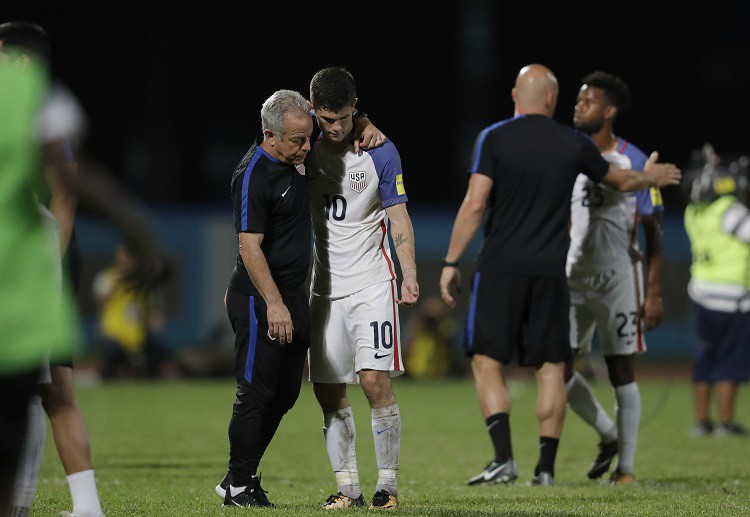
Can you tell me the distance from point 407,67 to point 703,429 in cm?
2362

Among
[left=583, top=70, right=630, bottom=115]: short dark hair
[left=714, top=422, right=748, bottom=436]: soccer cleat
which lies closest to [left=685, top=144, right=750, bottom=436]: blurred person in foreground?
[left=714, top=422, right=748, bottom=436]: soccer cleat

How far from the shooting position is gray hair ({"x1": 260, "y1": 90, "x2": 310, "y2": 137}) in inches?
236

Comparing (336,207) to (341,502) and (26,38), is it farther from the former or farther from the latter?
(26,38)

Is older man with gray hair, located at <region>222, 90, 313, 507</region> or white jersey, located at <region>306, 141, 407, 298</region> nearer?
older man with gray hair, located at <region>222, 90, 313, 507</region>

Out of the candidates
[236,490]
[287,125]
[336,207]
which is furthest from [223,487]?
[287,125]

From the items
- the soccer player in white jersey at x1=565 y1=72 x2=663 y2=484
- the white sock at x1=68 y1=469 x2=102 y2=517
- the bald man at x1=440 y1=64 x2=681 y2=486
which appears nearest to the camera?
the white sock at x1=68 y1=469 x2=102 y2=517

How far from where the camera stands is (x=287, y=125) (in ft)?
19.6

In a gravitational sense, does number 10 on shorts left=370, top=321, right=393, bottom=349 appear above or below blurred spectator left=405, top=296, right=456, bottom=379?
above

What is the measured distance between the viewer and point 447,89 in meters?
34.5

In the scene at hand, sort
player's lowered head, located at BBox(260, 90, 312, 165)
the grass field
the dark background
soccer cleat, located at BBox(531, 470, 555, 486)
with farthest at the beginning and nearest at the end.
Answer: the dark background → soccer cleat, located at BBox(531, 470, 555, 486) → the grass field → player's lowered head, located at BBox(260, 90, 312, 165)

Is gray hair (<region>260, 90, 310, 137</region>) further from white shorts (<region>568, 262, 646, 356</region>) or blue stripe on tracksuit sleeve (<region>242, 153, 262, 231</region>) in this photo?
white shorts (<region>568, 262, 646, 356</region>)

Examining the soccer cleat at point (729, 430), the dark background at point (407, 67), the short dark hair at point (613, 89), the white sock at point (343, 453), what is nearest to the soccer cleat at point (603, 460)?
the short dark hair at point (613, 89)

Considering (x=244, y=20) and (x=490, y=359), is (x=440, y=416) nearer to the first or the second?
(x=490, y=359)

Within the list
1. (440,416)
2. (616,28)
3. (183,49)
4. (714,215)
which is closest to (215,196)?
(183,49)
